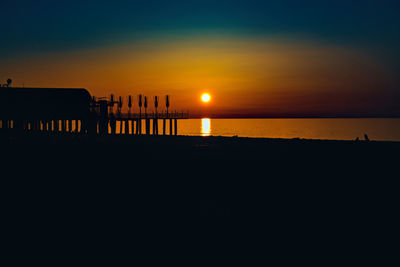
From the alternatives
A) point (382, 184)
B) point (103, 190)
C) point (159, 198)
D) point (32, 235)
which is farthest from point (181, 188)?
point (382, 184)

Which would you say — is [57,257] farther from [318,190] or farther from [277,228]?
[318,190]

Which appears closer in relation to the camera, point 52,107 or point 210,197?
point 210,197

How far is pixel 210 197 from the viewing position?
1373 centimetres

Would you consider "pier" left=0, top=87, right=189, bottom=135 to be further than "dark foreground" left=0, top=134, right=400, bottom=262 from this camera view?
Yes

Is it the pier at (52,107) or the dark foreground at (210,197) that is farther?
Result: the pier at (52,107)

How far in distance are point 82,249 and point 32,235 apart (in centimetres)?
171

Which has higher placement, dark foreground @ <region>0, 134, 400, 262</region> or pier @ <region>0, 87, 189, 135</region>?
pier @ <region>0, 87, 189, 135</region>

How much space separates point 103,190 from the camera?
14.9 meters

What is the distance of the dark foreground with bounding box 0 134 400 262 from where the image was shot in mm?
10461

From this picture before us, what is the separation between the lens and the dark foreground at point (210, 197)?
10461 mm

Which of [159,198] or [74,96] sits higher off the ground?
[74,96]

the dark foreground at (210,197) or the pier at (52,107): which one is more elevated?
the pier at (52,107)

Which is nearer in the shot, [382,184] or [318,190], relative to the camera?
[318,190]

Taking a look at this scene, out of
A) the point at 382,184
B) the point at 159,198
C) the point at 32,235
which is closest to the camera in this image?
the point at 32,235
